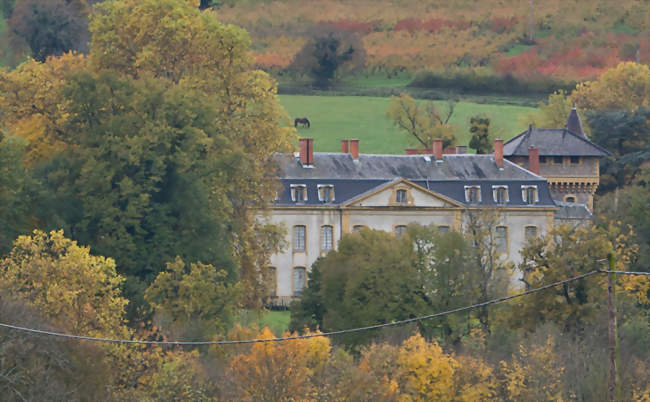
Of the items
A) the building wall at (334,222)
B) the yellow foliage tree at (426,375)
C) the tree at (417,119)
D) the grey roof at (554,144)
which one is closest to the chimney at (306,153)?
the building wall at (334,222)

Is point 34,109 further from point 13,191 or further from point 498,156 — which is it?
point 498,156

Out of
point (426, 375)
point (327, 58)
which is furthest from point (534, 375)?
point (327, 58)

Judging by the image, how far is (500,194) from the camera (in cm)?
8725

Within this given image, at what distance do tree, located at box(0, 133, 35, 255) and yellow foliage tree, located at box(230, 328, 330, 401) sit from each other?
32.0ft

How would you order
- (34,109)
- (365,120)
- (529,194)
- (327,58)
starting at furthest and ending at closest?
(327,58) → (365,120) → (529,194) → (34,109)

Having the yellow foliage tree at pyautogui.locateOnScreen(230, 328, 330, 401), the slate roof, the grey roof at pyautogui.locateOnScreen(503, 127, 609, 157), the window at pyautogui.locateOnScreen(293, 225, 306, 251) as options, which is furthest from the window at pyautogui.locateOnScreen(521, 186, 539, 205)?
the yellow foliage tree at pyautogui.locateOnScreen(230, 328, 330, 401)

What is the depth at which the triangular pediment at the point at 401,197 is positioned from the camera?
280 feet

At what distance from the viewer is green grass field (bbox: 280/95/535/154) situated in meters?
119

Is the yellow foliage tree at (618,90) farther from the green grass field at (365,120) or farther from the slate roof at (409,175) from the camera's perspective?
the slate roof at (409,175)

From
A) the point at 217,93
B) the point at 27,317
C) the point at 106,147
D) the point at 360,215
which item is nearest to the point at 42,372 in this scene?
the point at 27,317

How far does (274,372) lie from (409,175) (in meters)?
41.3

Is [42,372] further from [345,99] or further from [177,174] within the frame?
[345,99]

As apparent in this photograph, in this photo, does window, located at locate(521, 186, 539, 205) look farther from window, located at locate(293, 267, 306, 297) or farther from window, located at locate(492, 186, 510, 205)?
window, located at locate(293, 267, 306, 297)

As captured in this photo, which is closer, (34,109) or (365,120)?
(34,109)
